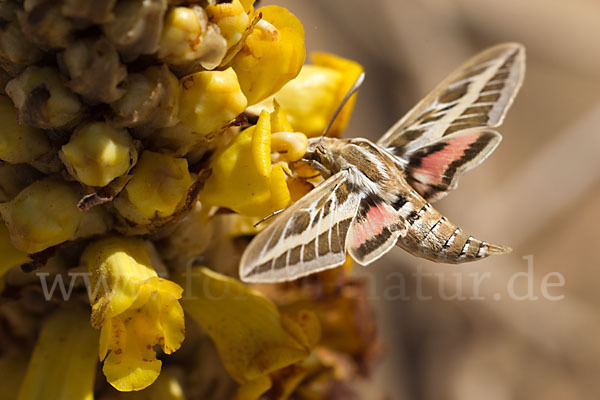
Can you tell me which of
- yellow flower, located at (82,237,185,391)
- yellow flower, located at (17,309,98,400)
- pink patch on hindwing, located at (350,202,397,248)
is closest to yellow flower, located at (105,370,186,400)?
yellow flower, located at (17,309,98,400)

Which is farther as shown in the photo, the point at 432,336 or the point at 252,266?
the point at 432,336

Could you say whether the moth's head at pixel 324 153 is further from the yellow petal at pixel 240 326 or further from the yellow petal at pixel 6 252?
the yellow petal at pixel 6 252

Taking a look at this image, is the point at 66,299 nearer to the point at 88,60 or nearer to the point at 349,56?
the point at 88,60

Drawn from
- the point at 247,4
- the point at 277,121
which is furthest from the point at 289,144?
the point at 247,4

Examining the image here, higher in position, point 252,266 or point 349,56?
point 252,266

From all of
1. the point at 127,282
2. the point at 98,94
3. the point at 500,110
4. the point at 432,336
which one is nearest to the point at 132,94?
the point at 98,94

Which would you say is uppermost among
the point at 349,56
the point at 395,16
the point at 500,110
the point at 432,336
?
the point at 500,110

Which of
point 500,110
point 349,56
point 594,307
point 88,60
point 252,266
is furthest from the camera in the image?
point 349,56

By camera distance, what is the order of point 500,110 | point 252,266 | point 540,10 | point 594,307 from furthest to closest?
point 540,10
point 594,307
point 500,110
point 252,266
